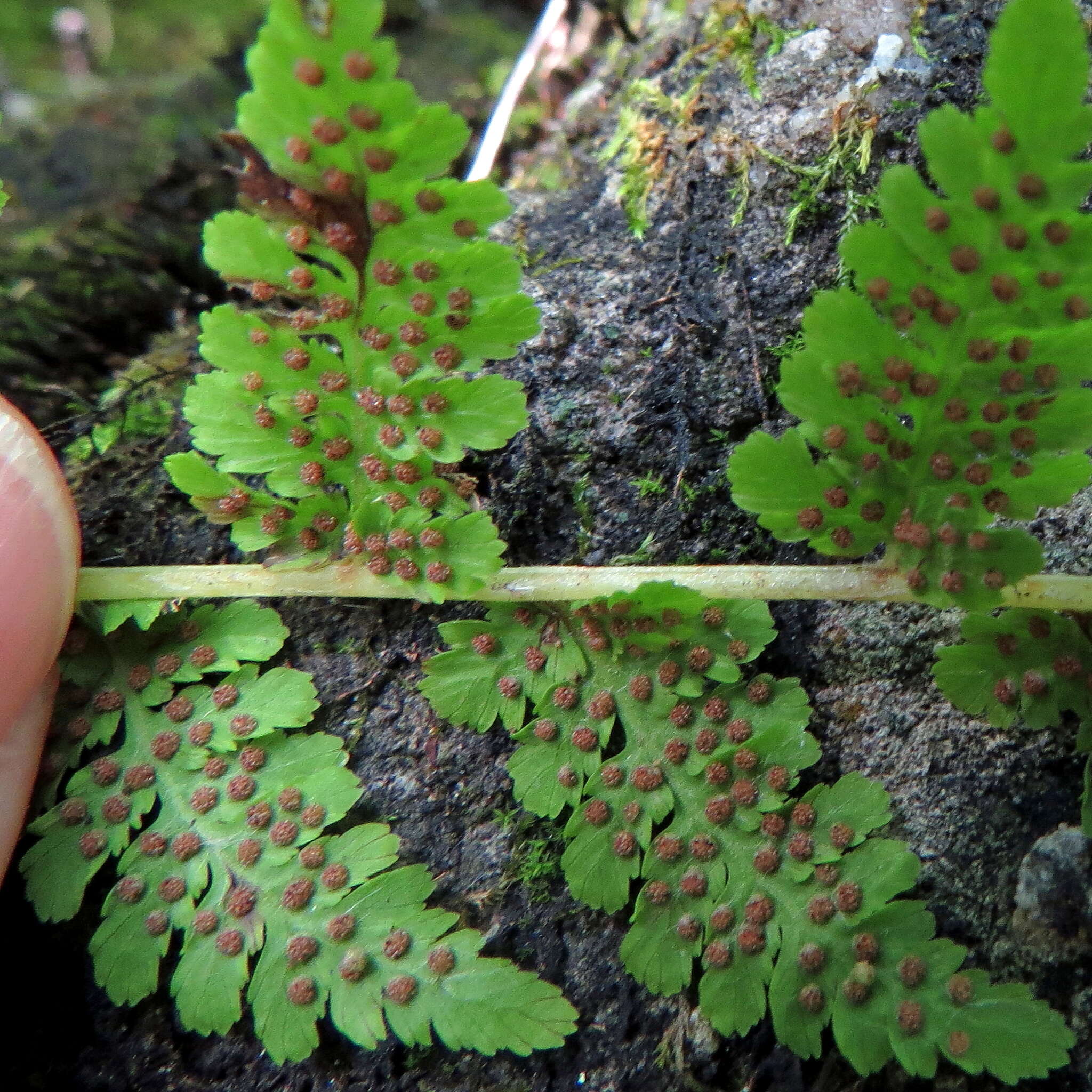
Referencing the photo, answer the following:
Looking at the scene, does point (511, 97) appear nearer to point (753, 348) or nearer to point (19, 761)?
point (753, 348)

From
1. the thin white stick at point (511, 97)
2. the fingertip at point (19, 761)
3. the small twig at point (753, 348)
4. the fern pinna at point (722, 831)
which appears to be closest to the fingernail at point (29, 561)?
the fingertip at point (19, 761)

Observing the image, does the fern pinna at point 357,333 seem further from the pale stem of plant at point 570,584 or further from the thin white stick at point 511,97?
the thin white stick at point 511,97

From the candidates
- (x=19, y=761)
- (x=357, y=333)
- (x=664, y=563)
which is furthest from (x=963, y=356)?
(x=19, y=761)

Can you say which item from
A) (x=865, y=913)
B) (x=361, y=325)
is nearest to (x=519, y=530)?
(x=361, y=325)

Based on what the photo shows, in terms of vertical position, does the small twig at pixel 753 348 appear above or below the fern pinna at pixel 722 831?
above

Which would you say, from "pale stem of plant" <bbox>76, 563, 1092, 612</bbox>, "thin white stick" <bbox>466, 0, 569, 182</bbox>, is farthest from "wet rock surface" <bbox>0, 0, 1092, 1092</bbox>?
"thin white stick" <bbox>466, 0, 569, 182</bbox>

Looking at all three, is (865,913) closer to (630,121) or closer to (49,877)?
(49,877)
